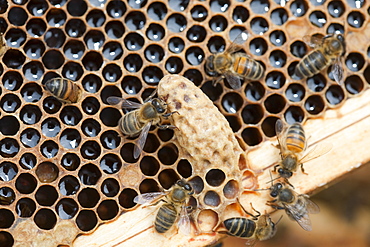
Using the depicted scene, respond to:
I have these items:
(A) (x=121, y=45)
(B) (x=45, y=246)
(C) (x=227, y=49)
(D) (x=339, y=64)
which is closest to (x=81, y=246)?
(B) (x=45, y=246)

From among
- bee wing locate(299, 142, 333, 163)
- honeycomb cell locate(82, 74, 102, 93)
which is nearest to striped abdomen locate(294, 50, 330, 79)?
bee wing locate(299, 142, 333, 163)

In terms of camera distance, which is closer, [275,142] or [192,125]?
[192,125]

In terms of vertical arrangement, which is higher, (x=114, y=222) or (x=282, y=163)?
(x=282, y=163)

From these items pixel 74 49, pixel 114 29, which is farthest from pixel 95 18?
pixel 74 49

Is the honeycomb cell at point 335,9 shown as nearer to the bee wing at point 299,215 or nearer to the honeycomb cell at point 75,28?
the bee wing at point 299,215

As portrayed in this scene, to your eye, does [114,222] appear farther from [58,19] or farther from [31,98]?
[58,19]

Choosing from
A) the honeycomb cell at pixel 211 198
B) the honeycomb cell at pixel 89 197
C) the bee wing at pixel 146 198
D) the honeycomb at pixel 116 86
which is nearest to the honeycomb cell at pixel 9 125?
the honeycomb at pixel 116 86

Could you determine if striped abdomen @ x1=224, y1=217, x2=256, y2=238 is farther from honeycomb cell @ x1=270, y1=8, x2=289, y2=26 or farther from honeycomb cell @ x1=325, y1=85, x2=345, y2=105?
honeycomb cell @ x1=270, y1=8, x2=289, y2=26
